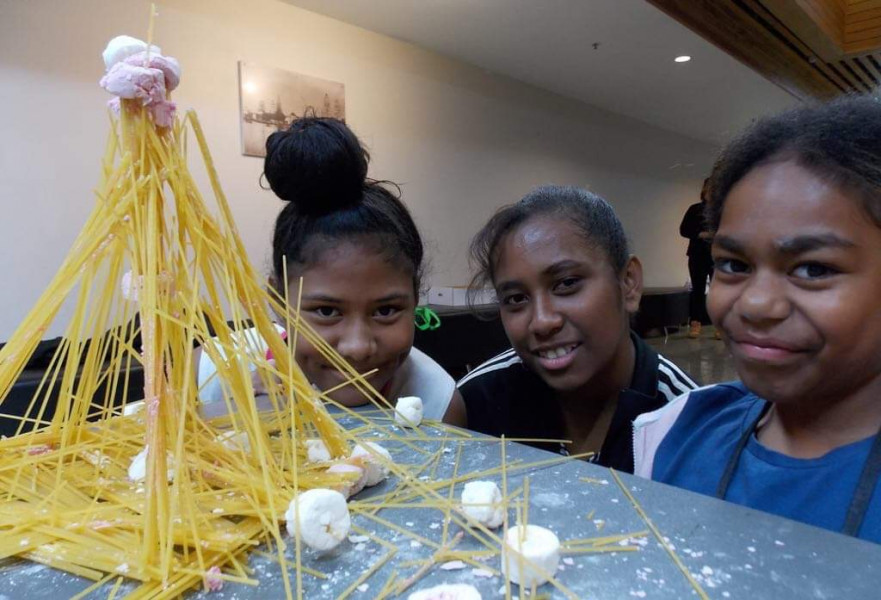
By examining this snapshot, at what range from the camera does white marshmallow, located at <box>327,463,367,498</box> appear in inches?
20.6

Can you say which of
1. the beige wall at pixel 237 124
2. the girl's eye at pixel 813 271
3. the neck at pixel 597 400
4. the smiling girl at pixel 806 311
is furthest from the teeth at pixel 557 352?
the beige wall at pixel 237 124

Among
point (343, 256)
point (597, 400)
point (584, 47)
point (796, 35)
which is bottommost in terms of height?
point (597, 400)

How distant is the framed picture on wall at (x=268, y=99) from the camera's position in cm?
277

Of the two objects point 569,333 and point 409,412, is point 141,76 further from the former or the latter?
point 569,333

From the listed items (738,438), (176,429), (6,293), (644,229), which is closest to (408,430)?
(176,429)

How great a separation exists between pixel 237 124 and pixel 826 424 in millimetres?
2728

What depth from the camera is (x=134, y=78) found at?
459 millimetres

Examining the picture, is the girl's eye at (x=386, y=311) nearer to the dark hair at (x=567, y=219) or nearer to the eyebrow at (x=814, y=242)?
the dark hair at (x=567, y=219)

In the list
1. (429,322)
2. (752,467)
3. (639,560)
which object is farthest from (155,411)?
(429,322)

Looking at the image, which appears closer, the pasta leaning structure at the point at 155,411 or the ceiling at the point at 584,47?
the pasta leaning structure at the point at 155,411

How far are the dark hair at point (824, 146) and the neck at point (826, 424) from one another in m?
0.22

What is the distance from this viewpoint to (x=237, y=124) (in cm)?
277

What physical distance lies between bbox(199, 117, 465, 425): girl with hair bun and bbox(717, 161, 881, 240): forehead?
0.59m

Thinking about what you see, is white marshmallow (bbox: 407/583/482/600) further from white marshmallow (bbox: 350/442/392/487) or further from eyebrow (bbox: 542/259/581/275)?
eyebrow (bbox: 542/259/581/275)
